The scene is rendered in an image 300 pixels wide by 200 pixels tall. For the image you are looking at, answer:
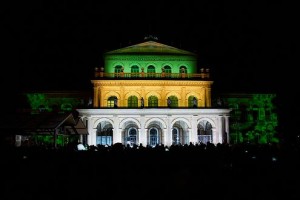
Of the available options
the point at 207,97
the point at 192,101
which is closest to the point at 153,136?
the point at 192,101

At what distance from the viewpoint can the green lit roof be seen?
4050 centimetres

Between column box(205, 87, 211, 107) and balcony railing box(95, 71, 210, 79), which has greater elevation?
balcony railing box(95, 71, 210, 79)

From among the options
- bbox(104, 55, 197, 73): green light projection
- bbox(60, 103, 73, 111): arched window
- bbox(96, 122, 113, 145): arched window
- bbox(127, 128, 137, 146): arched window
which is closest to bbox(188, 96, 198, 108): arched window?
bbox(104, 55, 197, 73): green light projection

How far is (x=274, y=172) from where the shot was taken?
11.6m

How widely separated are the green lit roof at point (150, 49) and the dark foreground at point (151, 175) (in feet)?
82.3

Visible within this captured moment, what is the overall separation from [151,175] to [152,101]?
27.7m

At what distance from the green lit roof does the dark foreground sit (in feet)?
82.3

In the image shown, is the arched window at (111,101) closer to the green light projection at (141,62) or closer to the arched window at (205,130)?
the green light projection at (141,62)

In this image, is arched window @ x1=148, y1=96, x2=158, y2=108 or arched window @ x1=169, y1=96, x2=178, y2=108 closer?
arched window @ x1=148, y1=96, x2=158, y2=108

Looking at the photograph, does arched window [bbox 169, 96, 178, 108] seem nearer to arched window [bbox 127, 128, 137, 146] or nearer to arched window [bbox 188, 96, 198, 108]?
arched window [bbox 188, 96, 198, 108]

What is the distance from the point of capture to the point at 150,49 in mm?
40969

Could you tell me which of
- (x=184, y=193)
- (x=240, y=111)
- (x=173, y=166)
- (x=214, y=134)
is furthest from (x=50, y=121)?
(x=240, y=111)

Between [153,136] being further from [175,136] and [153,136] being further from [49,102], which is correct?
[49,102]

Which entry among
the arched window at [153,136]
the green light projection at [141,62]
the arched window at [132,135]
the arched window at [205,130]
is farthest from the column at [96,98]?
the arched window at [205,130]
